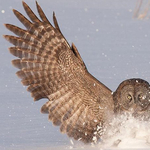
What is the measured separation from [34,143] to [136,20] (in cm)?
1158

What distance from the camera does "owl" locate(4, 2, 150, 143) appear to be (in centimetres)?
640

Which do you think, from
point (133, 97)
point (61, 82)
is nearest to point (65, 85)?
point (61, 82)

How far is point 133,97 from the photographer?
6336 mm

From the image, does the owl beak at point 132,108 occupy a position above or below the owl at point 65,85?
below

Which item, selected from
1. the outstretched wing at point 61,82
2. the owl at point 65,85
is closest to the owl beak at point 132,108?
the owl at point 65,85

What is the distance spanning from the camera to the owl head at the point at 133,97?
248 inches

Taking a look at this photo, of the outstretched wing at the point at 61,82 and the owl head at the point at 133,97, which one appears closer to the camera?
the owl head at the point at 133,97

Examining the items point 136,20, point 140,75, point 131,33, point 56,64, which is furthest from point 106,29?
point 56,64

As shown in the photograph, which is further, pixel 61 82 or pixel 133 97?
pixel 61 82

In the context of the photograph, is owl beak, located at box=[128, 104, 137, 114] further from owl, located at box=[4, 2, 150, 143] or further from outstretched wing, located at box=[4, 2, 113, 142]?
outstretched wing, located at box=[4, 2, 113, 142]

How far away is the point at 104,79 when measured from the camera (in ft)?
31.9

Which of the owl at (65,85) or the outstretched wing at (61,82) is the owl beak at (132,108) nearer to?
the owl at (65,85)

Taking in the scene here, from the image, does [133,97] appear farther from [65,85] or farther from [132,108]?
[65,85]

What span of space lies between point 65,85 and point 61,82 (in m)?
0.05
